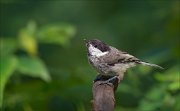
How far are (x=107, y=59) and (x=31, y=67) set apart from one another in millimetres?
A: 949

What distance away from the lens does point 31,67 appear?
3.75 metres

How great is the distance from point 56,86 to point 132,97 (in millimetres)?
519

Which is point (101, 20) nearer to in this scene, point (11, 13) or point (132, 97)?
point (11, 13)

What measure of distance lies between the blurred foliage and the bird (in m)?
0.64

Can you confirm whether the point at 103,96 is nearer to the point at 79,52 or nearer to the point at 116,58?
the point at 116,58

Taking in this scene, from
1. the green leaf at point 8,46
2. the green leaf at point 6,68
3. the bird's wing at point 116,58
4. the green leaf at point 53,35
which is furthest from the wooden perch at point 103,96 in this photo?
the green leaf at point 53,35

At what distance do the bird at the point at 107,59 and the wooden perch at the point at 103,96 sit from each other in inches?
10.3

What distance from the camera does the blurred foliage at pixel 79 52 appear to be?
12.4ft

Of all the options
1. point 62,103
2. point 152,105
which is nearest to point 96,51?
point 152,105

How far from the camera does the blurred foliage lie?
377 cm

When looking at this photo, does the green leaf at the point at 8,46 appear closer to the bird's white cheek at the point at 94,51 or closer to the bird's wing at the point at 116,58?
the bird's wing at the point at 116,58

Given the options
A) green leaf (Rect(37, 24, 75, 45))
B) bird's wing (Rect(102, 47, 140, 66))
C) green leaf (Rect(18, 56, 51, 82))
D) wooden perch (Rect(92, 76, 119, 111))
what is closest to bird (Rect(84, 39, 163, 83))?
bird's wing (Rect(102, 47, 140, 66))

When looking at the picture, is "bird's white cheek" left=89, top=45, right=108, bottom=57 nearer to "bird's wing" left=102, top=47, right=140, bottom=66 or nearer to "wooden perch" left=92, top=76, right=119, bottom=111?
"bird's wing" left=102, top=47, right=140, bottom=66

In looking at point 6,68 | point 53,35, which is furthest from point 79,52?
point 6,68
